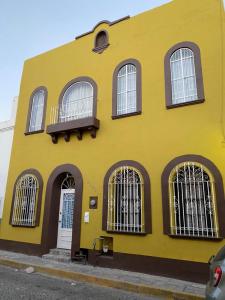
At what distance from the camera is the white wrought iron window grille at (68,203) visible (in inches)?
360

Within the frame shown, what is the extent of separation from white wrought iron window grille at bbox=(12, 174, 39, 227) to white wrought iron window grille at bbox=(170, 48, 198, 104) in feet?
20.4

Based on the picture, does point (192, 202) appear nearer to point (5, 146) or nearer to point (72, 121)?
point (72, 121)

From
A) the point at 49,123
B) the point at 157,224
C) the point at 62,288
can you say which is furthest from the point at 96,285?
the point at 49,123

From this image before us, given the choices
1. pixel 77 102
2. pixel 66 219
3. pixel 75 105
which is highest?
pixel 77 102

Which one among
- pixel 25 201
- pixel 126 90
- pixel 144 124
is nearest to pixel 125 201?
pixel 144 124

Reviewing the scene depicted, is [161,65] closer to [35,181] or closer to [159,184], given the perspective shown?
[159,184]

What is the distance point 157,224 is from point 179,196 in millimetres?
1018

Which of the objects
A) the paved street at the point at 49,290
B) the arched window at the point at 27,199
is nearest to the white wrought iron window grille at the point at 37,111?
the arched window at the point at 27,199

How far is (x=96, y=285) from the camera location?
6.39 meters

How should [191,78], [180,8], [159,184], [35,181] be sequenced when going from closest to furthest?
[159,184], [191,78], [180,8], [35,181]

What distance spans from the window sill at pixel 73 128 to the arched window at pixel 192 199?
306 centimetres

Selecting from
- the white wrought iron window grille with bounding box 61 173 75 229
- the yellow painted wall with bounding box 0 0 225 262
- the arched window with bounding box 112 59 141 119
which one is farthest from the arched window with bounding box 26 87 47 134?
the arched window with bounding box 112 59 141 119

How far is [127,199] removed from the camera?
7.79 meters

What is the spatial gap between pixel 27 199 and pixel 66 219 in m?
1.87
